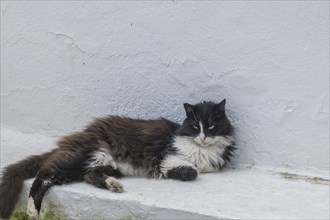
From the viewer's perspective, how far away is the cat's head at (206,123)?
15.8 feet

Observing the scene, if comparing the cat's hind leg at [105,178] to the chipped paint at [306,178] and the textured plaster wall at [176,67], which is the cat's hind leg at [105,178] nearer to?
the textured plaster wall at [176,67]

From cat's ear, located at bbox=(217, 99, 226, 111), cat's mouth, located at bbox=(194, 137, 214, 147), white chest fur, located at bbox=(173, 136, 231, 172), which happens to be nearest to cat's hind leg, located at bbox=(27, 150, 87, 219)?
white chest fur, located at bbox=(173, 136, 231, 172)

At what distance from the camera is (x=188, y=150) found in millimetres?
4848

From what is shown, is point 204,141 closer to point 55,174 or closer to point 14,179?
point 55,174

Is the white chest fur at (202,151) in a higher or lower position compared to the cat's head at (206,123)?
lower

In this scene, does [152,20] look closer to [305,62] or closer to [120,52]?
[120,52]

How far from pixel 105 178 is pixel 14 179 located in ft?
2.29

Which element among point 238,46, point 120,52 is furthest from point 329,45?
point 120,52

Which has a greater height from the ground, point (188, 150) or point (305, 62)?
point (305, 62)

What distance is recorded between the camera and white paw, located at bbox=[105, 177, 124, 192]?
174 inches

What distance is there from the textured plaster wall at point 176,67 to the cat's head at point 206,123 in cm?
Result: 16

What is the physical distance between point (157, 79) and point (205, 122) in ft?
2.00

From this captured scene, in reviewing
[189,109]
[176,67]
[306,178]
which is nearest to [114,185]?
[189,109]

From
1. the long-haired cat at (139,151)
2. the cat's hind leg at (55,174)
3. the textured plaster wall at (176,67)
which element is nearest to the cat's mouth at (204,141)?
the long-haired cat at (139,151)
